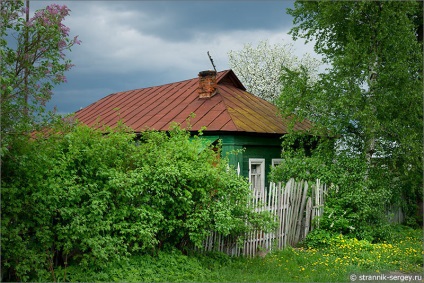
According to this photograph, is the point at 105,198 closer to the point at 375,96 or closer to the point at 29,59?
the point at 29,59

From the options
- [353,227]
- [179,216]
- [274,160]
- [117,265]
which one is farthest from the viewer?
[274,160]

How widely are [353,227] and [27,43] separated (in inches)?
350

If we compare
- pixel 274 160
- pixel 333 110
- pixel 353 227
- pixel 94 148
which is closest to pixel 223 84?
pixel 274 160

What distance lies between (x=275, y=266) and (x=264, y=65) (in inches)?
1180

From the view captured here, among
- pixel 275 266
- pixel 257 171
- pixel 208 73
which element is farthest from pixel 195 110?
pixel 275 266

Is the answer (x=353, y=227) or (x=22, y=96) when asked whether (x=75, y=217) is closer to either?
(x=22, y=96)

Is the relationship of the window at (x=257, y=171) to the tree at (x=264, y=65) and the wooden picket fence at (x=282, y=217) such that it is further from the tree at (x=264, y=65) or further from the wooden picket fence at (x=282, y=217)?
the tree at (x=264, y=65)

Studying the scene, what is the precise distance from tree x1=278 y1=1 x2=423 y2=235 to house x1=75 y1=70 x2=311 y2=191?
81.8 inches

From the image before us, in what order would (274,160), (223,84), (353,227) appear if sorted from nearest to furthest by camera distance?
(353,227)
(274,160)
(223,84)

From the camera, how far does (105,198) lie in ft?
25.7

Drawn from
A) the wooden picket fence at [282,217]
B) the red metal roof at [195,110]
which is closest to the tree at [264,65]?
the red metal roof at [195,110]

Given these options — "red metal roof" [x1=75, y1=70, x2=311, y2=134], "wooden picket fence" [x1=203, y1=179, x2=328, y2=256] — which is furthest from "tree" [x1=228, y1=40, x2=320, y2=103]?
"wooden picket fence" [x1=203, y1=179, x2=328, y2=256]

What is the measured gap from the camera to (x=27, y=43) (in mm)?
6996

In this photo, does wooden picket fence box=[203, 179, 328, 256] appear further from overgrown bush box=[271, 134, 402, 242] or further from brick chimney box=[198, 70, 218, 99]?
brick chimney box=[198, 70, 218, 99]
